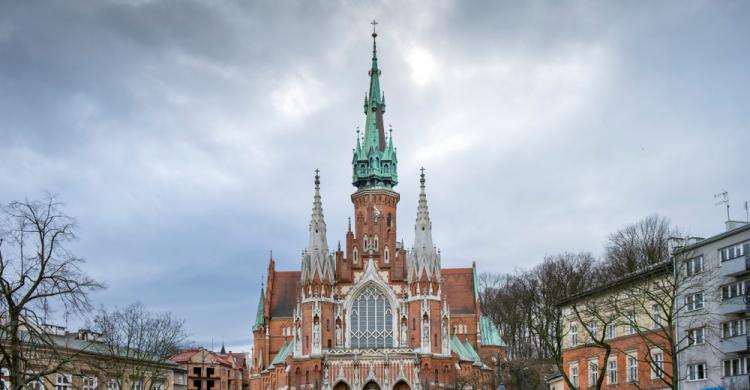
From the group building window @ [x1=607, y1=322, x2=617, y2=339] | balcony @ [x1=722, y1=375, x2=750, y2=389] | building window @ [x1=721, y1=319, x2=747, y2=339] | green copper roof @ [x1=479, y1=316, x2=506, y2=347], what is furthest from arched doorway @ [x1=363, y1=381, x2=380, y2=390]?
balcony @ [x1=722, y1=375, x2=750, y2=389]

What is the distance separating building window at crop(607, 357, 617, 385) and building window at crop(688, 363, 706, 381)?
22.4 ft

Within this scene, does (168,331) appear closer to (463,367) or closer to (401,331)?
(401,331)

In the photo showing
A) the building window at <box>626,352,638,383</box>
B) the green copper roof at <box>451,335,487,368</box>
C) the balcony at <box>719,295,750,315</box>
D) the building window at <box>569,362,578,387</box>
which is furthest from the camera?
the green copper roof at <box>451,335,487,368</box>

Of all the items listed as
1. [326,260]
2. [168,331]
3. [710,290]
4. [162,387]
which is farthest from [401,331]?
[710,290]

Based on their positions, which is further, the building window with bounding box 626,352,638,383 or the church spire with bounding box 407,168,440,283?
the church spire with bounding box 407,168,440,283

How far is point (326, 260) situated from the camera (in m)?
89.2

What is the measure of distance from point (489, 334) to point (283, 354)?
23.9 meters

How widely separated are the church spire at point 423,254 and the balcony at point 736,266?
40.9m

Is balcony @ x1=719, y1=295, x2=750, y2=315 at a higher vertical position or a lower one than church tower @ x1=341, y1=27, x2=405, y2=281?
lower

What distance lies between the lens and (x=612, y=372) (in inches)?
2315

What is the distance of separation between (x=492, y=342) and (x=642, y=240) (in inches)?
1311

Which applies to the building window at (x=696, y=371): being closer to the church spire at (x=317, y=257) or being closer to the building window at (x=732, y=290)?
the building window at (x=732, y=290)

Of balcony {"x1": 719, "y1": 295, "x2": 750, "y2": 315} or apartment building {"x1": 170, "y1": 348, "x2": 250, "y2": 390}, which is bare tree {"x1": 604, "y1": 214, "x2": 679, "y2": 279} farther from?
apartment building {"x1": 170, "y1": 348, "x2": 250, "y2": 390}

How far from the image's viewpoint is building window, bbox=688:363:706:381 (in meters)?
51.2
